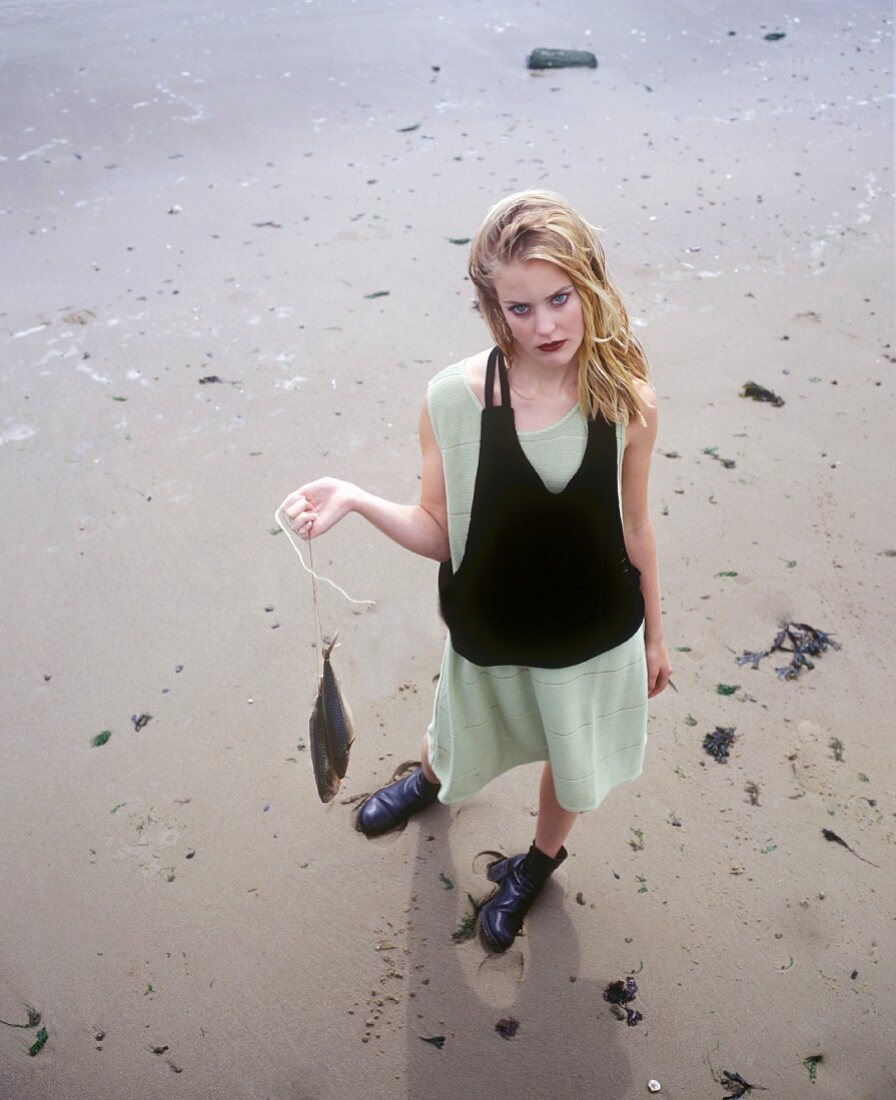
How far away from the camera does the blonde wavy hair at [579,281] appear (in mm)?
1855

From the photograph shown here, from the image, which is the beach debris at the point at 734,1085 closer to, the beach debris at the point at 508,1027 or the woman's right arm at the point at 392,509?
the beach debris at the point at 508,1027

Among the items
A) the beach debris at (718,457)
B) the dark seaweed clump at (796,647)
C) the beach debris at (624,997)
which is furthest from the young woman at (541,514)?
the beach debris at (718,457)

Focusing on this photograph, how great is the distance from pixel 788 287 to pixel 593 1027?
462 cm

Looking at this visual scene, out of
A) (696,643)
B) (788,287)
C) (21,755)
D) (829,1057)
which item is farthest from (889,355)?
(21,755)

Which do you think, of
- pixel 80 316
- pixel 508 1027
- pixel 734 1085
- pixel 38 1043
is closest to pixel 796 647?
pixel 734 1085

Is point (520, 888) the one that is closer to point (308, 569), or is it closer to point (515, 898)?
point (515, 898)

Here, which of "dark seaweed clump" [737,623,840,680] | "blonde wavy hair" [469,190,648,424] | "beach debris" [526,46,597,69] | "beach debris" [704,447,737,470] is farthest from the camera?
"beach debris" [526,46,597,69]

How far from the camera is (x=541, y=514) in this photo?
205 cm

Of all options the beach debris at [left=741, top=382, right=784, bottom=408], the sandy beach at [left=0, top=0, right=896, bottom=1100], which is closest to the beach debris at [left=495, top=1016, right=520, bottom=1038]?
the sandy beach at [left=0, top=0, right=896, bottom=1100]

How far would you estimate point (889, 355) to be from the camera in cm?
517

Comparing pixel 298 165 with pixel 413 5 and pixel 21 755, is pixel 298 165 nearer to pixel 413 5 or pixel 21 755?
pixel 413 5

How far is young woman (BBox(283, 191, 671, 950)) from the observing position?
1919mm

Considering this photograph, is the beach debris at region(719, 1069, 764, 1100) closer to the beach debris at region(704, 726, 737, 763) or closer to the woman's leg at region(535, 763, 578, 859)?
the woman's leg at region(535, 763, 578, 859)

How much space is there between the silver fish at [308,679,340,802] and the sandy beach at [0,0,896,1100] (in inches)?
29.4
